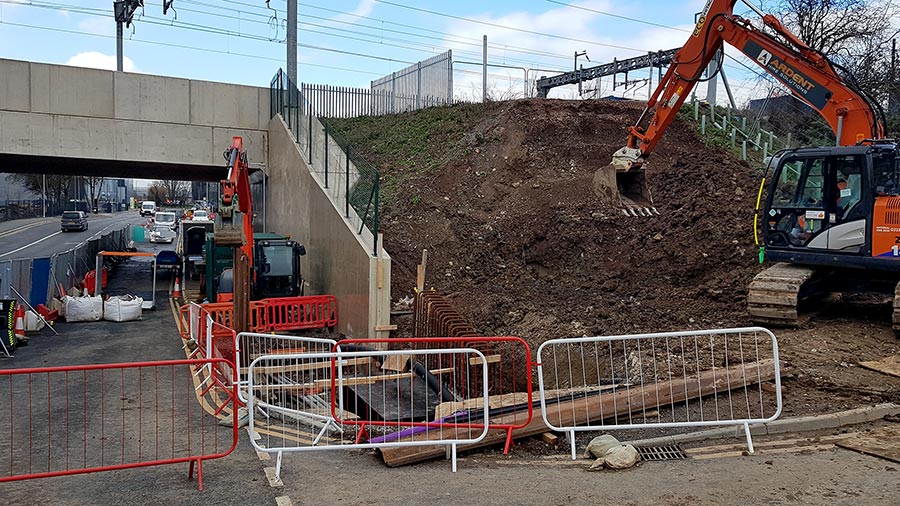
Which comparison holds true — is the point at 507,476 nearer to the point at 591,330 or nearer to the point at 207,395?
the point at 207,395

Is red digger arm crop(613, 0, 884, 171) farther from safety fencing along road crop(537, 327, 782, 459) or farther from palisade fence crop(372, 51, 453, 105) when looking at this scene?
palisade fence crop(372, 51, 453, 105)

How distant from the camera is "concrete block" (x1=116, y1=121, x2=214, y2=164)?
21.6 meters

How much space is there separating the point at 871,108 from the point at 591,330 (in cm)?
626

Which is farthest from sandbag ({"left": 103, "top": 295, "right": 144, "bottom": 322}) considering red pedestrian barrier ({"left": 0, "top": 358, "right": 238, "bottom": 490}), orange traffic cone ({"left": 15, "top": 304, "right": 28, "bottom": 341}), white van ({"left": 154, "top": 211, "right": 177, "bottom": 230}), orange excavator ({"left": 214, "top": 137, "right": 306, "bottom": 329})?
white van ({"left": 154, "top": 211, "right": 177, "bottom": 230})

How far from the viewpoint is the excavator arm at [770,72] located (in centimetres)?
1226

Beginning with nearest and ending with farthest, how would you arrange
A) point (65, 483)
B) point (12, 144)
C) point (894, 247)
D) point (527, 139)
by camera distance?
point (65, 483) → point (894, 247) → point (12, 144) → point (527, 139)

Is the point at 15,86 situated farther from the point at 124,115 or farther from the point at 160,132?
the point at 160,132

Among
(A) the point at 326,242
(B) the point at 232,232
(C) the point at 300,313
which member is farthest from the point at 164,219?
(B) the point at 232,232

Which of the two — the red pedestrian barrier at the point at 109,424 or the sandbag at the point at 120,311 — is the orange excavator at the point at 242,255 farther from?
the red pedestrian barrier at the point at 109,424

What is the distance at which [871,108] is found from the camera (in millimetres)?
12180

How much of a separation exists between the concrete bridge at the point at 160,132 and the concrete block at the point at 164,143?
0.03 meters

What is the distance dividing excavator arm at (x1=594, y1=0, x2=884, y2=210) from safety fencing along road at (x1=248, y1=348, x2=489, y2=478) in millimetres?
7983

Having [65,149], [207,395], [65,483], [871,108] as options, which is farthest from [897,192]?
[65,149]

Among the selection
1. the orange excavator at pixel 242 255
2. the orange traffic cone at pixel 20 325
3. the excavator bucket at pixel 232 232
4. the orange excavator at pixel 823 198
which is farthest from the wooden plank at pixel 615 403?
the orange traffic cone at pixel 20 325
